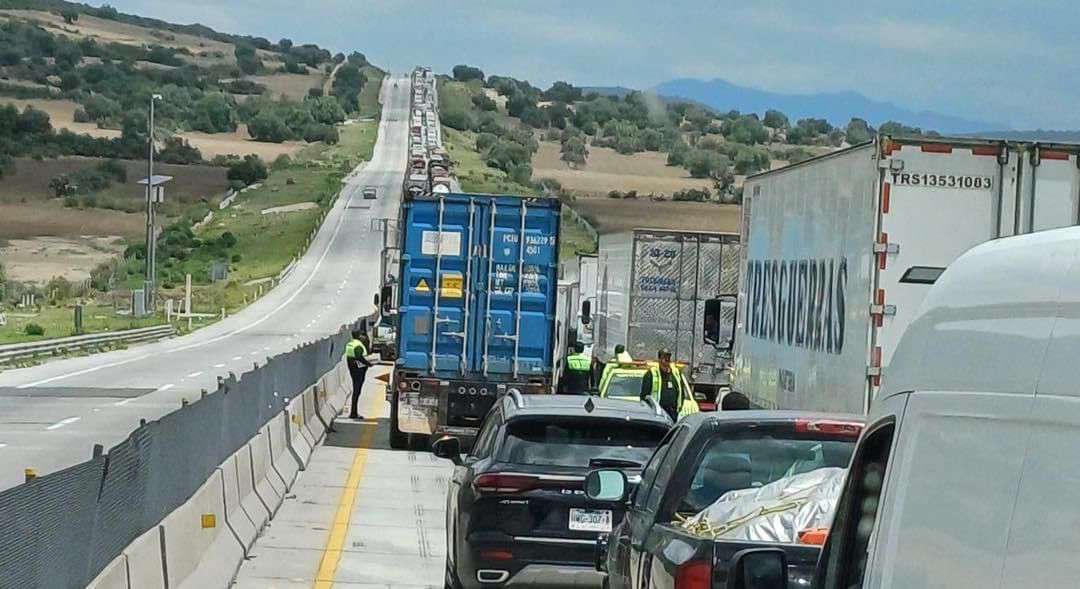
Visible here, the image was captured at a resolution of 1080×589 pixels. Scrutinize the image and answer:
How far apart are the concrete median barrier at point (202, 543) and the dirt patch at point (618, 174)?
13174 cm

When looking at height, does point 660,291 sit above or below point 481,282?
below

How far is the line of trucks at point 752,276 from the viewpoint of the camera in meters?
14.4

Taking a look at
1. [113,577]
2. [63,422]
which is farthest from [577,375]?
[113,577]

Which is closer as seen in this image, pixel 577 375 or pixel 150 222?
pixel 577 375

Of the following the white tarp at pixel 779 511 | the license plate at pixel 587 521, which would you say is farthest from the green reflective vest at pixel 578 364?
the white tarp at pixel 779 511

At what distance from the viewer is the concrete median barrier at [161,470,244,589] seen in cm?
1064

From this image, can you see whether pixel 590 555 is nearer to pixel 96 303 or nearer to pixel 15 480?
pixel 15 480

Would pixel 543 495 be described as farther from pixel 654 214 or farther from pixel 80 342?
pixel 654 214

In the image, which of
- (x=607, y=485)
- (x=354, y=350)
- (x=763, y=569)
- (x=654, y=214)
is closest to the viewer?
(x=763, y=569)

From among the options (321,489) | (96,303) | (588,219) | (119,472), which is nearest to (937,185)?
(119,472)

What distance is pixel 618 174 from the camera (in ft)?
561

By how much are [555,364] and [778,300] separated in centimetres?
819

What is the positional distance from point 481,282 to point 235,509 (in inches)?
441

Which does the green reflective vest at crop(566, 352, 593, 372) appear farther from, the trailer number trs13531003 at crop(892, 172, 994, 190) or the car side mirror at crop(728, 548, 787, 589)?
the car side mirror at crop(728, 548, 787, 589)
